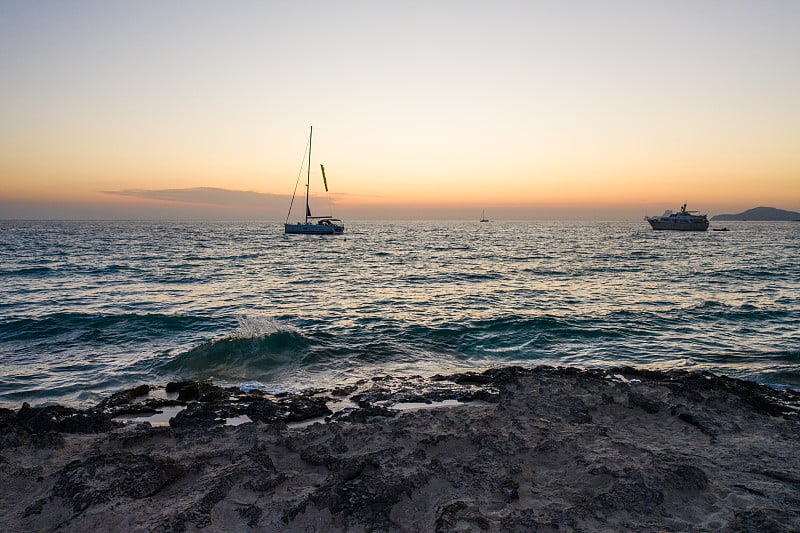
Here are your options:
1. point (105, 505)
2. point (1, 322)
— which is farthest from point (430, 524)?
point (1, 322)

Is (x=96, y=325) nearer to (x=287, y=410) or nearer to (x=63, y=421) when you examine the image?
(x=63, y=421)

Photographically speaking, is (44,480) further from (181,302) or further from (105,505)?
(181,302)

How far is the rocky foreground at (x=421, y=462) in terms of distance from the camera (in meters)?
4.47

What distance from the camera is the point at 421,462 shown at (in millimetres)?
5508

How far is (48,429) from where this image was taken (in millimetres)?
6625

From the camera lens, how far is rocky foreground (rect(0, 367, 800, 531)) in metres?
4.47

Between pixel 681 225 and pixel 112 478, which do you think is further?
pixel 681 225

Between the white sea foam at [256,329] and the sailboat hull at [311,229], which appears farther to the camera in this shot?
the sailboat hull at [311,229]

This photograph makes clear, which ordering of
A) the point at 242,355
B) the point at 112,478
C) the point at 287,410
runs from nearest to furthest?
1. the point at 112,478
2. the point at 287,410
3. the point at 242,355

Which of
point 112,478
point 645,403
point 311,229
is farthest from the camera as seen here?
point 311,229

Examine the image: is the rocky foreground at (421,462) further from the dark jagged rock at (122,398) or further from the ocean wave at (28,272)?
the ocean wave at (28,272)

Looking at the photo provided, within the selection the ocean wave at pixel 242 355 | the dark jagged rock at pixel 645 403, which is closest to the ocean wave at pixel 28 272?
the ocean wave at pixel 242 355

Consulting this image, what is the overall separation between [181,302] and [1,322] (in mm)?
5939

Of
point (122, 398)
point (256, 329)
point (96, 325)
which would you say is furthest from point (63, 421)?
point (96, 325)
